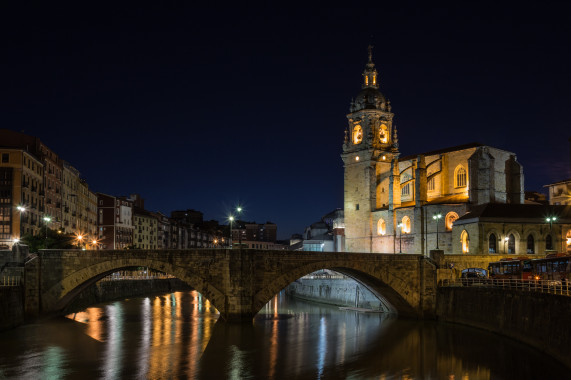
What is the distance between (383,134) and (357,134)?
3944 mm

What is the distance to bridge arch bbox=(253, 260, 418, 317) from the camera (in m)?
45.2

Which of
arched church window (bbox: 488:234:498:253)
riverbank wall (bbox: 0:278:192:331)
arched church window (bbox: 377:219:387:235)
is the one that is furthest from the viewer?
arched church window (bbox: 377:219:387:235)

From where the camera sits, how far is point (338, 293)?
225ft

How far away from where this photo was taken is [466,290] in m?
45.8

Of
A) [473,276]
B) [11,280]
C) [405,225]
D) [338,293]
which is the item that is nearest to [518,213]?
[405,225]

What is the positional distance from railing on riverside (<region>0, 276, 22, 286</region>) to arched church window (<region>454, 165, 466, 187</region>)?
56139 millimetres

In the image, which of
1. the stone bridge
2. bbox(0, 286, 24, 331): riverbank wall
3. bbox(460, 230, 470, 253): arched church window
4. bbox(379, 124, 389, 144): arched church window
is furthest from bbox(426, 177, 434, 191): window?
bbox(0, 286, 24, 331): riverbank wall

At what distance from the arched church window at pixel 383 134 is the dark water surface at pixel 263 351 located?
4576 centimetres

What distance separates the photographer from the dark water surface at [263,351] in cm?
3102

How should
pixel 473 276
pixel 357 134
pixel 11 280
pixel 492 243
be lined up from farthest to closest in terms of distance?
pixel 357 134
pixel 492 243
pixel 473 276
pixel 11 280

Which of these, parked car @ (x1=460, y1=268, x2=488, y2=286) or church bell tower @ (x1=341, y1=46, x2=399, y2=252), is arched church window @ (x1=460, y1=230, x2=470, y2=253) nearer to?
parked car @ (x1=460, y1=268, x2=488, y2=286)

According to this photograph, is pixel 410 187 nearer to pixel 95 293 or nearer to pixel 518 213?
pixel 518 213

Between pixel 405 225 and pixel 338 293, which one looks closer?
pixel 338 293

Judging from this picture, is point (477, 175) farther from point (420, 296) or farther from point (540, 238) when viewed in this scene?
point (420, 296)
